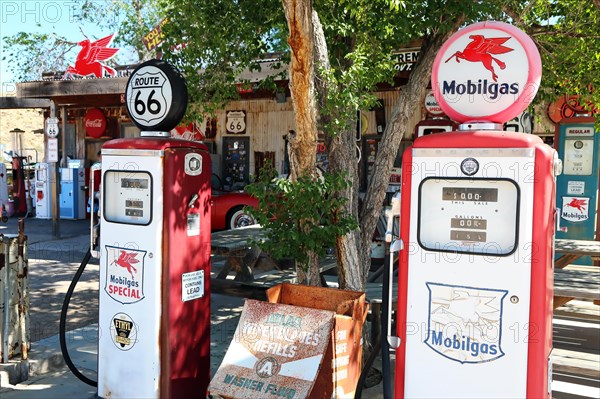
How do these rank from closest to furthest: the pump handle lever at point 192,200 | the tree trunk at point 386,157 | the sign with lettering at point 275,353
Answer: the sign with lettering at point 275,353
the pump handle lever at point 192,200
the tree trunk at point 386,157

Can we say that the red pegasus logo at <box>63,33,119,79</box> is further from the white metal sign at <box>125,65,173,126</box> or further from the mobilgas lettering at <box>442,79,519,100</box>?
the mobilgas lettering at <box>442,79,519,100</box>

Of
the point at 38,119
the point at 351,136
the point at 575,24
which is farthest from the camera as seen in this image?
the point at 38,119

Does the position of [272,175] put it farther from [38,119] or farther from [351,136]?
[38,119]

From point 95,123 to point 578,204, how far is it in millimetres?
10162

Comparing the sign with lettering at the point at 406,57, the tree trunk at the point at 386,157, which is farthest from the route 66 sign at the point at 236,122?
the tree trunk at the point at 386,157

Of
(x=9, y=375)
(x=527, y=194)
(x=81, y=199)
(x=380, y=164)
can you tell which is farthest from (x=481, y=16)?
(x=81, y=199)

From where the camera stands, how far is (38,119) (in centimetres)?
5297

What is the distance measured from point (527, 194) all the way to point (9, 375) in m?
3.65

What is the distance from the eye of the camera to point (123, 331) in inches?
146

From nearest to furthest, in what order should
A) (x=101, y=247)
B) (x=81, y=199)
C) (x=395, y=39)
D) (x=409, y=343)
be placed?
1. (x=409, y=343)
2. (x=101, y=247)
3. (x=395, y=39)
4. (x=81, y=199)

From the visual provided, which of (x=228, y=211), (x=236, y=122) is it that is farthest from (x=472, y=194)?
(x=236, y=122)

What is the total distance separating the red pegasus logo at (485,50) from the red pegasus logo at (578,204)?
6.11 m

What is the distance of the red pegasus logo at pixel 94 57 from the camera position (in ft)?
40.9

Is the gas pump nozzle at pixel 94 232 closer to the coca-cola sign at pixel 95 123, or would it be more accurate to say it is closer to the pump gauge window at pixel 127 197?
the pump gauge window at pixel 127 197
